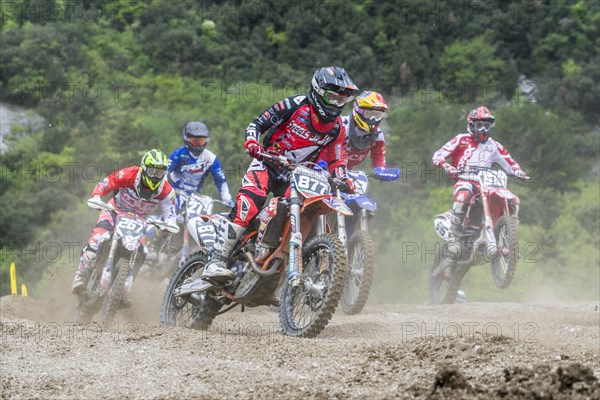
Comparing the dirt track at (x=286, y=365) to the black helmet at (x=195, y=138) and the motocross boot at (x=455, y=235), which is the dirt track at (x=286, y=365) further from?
the black helmet at (x=195, y=138)

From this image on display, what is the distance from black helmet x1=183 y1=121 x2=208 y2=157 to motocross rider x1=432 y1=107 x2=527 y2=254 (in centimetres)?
340

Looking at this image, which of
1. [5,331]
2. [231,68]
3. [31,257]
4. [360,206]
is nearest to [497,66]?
[231,68]

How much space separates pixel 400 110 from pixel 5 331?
26248mm

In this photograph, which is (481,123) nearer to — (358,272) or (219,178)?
(358,272)

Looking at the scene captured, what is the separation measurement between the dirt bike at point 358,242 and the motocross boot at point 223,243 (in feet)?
7.95

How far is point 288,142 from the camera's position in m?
9.14

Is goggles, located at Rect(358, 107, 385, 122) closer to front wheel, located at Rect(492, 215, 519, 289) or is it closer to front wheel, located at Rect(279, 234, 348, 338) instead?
front wheel, located at Rect(492, 215, 519, 289)

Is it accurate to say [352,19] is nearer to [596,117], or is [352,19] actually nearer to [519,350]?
[596,117]

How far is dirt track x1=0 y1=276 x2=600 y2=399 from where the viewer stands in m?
5.17

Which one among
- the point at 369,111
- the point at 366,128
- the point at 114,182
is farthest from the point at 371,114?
the point at 114,182

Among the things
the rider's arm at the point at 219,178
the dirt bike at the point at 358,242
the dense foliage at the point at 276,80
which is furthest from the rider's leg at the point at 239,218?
the dense foliage at the point at 276,80

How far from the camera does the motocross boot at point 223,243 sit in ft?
28.9

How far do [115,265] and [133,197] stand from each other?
3.63 ft

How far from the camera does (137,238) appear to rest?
38.3ft
